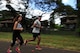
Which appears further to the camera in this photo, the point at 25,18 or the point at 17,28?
the point at 25,18

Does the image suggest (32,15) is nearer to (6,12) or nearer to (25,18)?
(25,18)

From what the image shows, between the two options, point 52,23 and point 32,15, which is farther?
point 52,23

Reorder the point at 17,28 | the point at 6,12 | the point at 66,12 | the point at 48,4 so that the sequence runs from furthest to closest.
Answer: the point at 6,12, the point at 66,12, the point at 48,4, the point at 17,28

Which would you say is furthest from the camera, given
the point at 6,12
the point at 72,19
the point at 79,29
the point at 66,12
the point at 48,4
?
the point at 72,19

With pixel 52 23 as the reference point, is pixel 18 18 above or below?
above

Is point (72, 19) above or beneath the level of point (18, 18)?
beneath

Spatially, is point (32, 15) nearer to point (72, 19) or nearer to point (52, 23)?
point (52, 23)

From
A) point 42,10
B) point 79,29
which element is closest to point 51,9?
point 42,10

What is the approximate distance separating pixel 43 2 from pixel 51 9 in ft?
13.1

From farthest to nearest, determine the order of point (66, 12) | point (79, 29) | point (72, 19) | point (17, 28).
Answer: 1. point (72, 19)
2. point (66, 12)
3. point (79, 29)
4. point (17, 28)


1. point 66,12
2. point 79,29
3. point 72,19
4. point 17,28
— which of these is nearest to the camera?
point 17,28

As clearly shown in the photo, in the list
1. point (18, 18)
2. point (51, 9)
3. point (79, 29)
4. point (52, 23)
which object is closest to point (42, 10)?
point (51, 9)

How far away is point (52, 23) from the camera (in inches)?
2837

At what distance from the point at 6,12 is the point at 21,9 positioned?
275 inches
